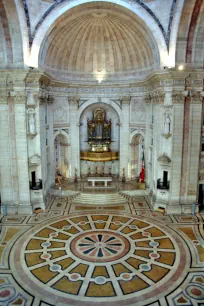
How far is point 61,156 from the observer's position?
91.2ft

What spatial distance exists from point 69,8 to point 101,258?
17124mm

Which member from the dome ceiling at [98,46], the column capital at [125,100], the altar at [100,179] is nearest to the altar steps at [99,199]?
the altar at [100,179]

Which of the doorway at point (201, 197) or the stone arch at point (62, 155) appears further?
the stone arch at point (62, 155)

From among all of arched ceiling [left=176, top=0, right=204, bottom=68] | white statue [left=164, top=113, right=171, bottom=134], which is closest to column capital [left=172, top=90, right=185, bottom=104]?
white statue [left=164, top=113, right=171, bottom=134]

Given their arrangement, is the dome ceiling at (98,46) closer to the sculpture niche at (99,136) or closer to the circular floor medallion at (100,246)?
the sculpture niche at (99,136)

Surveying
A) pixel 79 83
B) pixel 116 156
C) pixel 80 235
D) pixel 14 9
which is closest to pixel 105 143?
pixel 116 156

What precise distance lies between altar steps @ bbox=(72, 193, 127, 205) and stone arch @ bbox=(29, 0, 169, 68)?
1153 cm

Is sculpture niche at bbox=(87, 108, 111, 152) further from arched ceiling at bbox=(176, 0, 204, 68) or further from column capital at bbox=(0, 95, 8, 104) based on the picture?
arched ceiling at bbox=(176, 0, 204, 68)

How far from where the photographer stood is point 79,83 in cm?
2592

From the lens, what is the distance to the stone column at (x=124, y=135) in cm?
2633

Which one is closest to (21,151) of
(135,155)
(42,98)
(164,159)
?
(42,98)

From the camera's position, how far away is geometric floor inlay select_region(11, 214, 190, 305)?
475 inches

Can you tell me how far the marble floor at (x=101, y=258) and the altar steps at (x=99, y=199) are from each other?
1.33 m

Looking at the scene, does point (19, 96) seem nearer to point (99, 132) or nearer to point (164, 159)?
point (99, 132)
